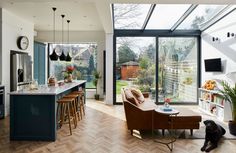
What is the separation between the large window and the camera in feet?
31.8

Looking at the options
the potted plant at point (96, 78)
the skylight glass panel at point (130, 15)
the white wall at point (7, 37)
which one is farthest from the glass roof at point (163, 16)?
the white wall at point (7, 37)

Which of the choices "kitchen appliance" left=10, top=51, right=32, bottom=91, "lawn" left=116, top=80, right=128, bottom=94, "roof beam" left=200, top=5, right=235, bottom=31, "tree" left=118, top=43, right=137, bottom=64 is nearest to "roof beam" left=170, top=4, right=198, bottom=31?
"roof beam" left=200, top=5, right=235, bottom=31

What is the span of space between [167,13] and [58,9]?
335cm

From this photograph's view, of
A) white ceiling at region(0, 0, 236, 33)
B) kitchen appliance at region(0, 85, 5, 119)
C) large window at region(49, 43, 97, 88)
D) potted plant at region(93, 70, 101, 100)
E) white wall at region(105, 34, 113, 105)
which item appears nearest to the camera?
white ceiling at region(0, 0, 236, 33)

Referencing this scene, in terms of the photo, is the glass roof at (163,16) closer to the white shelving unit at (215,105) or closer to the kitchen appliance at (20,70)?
the white shelving unit at (215,105)

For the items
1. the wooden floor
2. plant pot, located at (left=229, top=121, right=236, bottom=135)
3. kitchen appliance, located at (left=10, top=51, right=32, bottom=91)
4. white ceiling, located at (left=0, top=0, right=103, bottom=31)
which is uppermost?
white ceiling, located at (left=0, top=0, right=103, bottom=31)

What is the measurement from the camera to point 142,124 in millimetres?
4484

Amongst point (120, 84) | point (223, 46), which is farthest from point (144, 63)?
point (223, 46)

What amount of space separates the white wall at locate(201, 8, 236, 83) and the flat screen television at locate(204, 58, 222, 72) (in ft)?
0.48

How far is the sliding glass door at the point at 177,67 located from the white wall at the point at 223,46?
2.24ft

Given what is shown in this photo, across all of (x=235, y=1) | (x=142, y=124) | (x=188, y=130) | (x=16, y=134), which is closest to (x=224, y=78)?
(x=188, y=130)

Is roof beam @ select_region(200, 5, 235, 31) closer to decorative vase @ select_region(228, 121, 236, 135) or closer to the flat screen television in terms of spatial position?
the flat screen television

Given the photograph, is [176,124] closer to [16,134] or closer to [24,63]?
[16,134]

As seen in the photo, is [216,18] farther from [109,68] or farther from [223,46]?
[109,68]
